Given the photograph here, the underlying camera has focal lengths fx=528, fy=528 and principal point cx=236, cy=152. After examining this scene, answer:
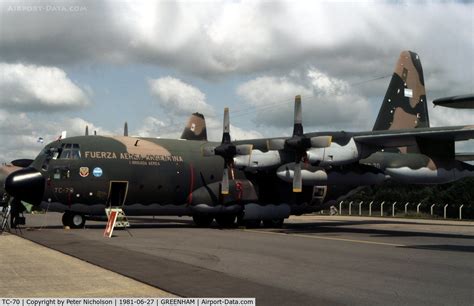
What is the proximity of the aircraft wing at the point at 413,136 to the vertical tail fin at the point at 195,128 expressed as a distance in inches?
781

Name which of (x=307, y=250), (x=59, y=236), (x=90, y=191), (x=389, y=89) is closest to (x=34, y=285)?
(x=307, y=250)

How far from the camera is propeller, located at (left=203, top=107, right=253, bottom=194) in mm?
26125

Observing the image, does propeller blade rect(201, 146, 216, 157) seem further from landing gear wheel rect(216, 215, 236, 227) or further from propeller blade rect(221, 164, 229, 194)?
landing gear wheel rect(216, 215, 236, 227)

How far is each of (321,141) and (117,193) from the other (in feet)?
32.9

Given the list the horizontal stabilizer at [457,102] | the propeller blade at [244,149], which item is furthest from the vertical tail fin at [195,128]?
the horizontal stabilizer at [457,102]

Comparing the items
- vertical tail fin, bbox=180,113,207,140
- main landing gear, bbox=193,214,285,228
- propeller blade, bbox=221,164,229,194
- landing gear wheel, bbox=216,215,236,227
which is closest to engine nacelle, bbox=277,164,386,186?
propeller blade, bbox=221,164,229,194

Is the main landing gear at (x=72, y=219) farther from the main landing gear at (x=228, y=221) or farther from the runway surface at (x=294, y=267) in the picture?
the main landing gear at (x=228, y=221)

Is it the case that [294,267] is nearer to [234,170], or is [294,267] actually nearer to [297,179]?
[297,179]

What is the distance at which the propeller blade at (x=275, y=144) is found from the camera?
82.0ft

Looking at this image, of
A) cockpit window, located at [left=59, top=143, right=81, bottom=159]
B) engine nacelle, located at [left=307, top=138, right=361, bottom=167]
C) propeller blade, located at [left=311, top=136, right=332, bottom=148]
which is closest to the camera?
propeller blade, located at [left=311, top=136, right=332, bottom=148]

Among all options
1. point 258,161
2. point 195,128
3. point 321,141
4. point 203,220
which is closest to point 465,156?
point 321,141

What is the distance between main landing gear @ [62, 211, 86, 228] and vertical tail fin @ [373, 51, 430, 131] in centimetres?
1729

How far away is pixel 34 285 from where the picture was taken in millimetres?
9727

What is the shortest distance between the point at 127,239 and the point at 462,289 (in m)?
13.0
